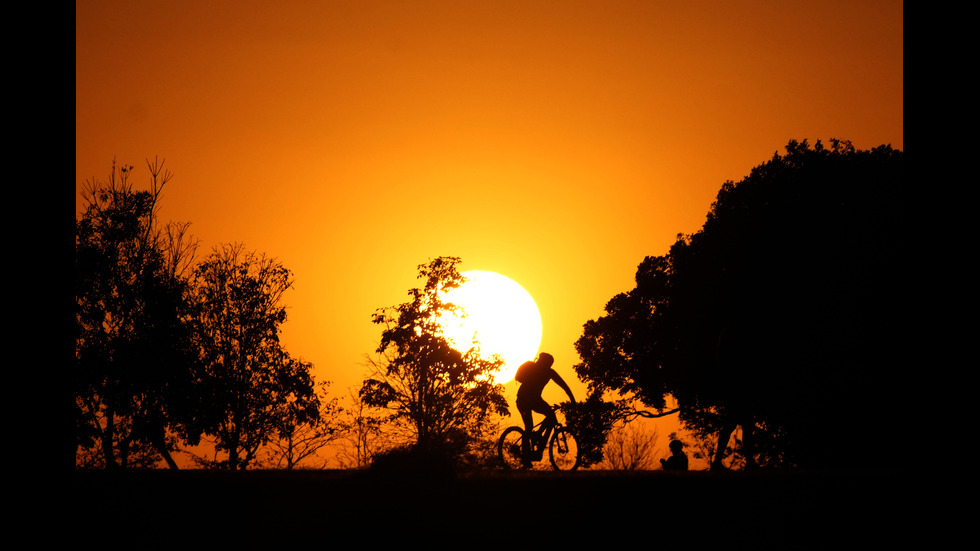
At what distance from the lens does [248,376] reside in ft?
119

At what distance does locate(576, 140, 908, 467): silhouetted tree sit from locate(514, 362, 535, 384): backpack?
47.5 ft

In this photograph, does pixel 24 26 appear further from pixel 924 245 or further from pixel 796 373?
pixel 796 373

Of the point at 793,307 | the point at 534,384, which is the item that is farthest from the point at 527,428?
the point at 793,307

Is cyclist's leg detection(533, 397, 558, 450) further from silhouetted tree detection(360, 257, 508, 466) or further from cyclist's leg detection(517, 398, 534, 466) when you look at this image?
silhouetted tree detection(360, 257, 508, 466)

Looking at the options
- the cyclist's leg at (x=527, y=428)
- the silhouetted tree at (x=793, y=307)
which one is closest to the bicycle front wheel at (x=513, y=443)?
the cyclist's leg at (x=527, y=428)

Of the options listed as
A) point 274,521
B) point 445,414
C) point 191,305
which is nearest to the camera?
point 274,521

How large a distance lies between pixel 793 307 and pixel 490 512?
2446 cm

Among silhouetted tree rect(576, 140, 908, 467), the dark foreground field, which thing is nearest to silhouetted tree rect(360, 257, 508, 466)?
silhouetted tree rect(576, 140, 908, 467)

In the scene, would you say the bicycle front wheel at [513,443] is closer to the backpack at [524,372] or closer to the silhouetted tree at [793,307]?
the backpack at [524,372]

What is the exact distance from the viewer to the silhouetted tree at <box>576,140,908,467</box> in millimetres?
29406

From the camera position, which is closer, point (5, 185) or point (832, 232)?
point (5, 185)

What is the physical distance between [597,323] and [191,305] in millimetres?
17154

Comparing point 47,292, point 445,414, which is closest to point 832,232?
point 445,414

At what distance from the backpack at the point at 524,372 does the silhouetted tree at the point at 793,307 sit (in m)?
14.5
